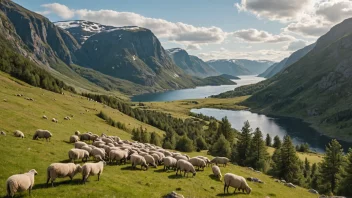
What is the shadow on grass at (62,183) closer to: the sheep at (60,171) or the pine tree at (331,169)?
the sheep at (60,171)

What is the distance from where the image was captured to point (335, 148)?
65.7m

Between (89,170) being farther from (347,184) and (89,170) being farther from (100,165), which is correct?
(347,184)

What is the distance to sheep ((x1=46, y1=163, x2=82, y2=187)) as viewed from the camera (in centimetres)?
2344

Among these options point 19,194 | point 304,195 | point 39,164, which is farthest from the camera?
point 304,195

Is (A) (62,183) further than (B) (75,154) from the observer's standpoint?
No

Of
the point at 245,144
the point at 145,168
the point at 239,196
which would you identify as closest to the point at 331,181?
the point at 245,144

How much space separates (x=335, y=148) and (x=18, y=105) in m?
78.1

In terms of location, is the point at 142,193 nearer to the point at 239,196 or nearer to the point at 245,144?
the point at 239,196

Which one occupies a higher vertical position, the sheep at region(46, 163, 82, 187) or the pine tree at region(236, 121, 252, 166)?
the sheep at region(46, 163, 82, 187)

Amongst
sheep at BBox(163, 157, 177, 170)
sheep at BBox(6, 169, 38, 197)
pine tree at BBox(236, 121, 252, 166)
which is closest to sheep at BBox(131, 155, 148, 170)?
sheep at BBox(163, 157, 177, 170)

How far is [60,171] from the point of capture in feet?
78.6

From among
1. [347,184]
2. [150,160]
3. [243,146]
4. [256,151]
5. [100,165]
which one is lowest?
[347,184]

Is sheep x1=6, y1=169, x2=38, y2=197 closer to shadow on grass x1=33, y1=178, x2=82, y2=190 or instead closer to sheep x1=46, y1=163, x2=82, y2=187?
shadow on grass x1=33, y1=178, x2=82, y2=190

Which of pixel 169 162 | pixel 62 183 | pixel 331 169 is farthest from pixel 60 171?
pixel 331 169
